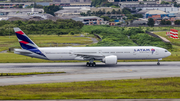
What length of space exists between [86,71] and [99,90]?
46.0 feet

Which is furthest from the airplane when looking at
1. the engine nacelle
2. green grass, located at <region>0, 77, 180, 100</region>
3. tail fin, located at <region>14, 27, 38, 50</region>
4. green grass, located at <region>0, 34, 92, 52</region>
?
green grass, located at <region>0, 34, 92, 52</region>

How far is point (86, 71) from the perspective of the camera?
46.8 m

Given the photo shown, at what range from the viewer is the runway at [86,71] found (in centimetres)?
4012

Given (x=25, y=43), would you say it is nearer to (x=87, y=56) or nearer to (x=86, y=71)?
(x=87, y=56)

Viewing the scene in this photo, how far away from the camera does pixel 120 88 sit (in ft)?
111

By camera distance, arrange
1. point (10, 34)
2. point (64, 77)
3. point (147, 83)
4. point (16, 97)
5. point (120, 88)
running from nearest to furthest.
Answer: point (16, 97) → point (120, 88) → point (147, 83) → point (64, 77) → point (10, 34)

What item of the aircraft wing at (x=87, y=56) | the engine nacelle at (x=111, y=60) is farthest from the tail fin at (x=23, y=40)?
the engine nacelle at (x=111, y=60)

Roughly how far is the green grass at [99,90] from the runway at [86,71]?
314 cm

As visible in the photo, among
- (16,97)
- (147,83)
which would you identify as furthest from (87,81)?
(16,97)

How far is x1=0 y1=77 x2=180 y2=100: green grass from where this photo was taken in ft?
99.0

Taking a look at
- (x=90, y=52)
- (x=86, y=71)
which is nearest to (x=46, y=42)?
(x=90, y=52)

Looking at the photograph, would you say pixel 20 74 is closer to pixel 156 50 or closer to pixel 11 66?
pixel 11 66

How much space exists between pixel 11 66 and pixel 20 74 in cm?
988

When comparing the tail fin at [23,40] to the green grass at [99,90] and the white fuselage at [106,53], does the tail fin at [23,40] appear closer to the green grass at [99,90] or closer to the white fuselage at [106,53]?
the white fuselage at [106,53]
